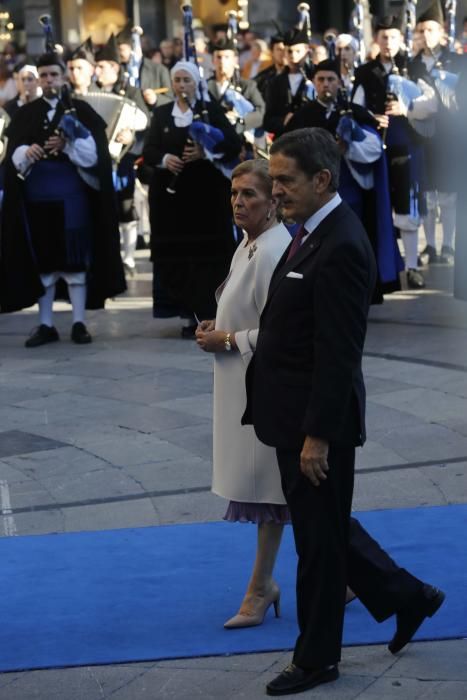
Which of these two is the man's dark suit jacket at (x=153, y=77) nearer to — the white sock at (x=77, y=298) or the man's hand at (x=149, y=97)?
the man's hand at (x=149, y=97)

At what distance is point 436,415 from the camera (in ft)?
26.8

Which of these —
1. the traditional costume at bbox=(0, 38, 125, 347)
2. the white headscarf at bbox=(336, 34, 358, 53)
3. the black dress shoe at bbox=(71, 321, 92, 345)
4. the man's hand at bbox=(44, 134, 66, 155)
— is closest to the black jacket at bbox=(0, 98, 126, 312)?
the traditional costume at bbox=(0, 38, 125, 347)

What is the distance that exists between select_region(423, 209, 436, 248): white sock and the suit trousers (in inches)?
380

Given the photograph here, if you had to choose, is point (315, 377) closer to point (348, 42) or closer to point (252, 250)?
point (252, 250)

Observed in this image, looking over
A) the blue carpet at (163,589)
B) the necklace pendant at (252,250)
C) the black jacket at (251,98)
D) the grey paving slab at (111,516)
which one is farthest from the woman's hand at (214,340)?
the black jacket at (251,98)

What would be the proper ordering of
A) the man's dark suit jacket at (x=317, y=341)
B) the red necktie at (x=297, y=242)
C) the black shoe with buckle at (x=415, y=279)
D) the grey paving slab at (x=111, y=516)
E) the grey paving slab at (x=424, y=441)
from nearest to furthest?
the man's dark suit jacket at (x=317, y=341) < the red necktie at (x=297, y=242) < the grey paving slab at (x=111, y=516) < the grey paving slab at (x=424, y=441) < the black shoe with buckle at (x=415, y=279)

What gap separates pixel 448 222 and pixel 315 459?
10.0 m

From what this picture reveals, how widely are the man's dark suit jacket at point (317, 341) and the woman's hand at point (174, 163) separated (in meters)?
5.98

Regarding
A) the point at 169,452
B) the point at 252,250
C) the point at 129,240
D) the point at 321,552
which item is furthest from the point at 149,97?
the point at 321,552

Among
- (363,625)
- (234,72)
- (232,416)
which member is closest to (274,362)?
(232,416)

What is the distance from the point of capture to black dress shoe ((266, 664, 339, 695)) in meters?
4.51

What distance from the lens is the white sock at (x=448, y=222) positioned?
14039mm

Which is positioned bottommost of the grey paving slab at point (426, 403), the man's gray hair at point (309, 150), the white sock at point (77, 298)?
the grey paving slab at point (426, 403)

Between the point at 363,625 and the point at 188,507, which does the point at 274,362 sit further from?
the point at 188,507
